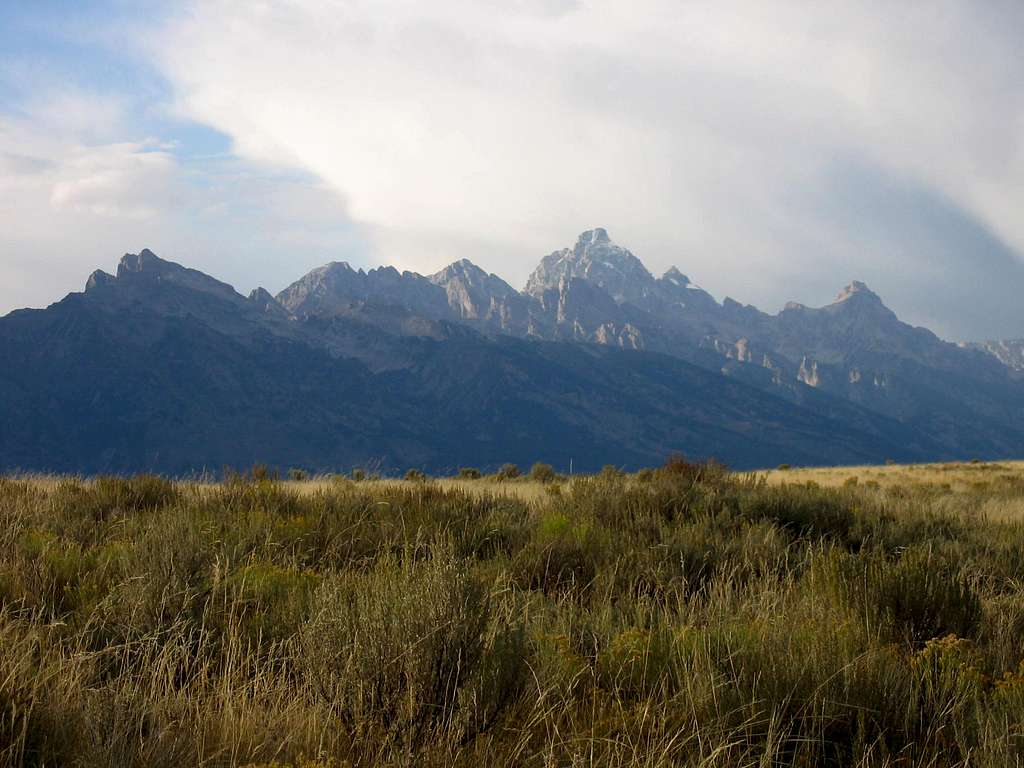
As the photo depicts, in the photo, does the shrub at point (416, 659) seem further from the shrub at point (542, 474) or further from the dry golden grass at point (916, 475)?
the dry golden grass at point (916, 475)

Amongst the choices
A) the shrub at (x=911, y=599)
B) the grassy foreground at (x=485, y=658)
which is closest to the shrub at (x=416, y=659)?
the grassy foreground at (x=485, y=658)

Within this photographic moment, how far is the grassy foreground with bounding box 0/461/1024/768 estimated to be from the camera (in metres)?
2.87

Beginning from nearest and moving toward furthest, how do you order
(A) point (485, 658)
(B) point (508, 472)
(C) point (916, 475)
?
(A) point (485, 658)
(B) point (508, 472)
(C) point (916, 475)

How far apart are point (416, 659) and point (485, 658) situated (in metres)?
0.39

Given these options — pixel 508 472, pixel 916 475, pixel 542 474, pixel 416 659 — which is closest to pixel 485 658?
pixel 416 659

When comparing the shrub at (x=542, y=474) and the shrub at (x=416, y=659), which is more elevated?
the shrub at (x=416, y=659)

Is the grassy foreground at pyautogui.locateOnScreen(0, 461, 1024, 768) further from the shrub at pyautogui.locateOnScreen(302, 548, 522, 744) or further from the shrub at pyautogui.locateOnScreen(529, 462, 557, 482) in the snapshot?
the shrub at pyautogui.locateOnScreen(529, 462, 557, 482)

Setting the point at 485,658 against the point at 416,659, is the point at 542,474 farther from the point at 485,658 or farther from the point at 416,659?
the point at 416,659

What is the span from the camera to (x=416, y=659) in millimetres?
2992

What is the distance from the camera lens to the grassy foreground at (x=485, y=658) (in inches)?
113

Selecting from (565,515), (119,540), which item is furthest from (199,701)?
(565,515)

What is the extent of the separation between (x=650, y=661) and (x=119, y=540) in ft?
15.8

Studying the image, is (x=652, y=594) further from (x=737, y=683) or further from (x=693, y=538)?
(x=737, y=683)

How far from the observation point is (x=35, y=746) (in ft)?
8.52
